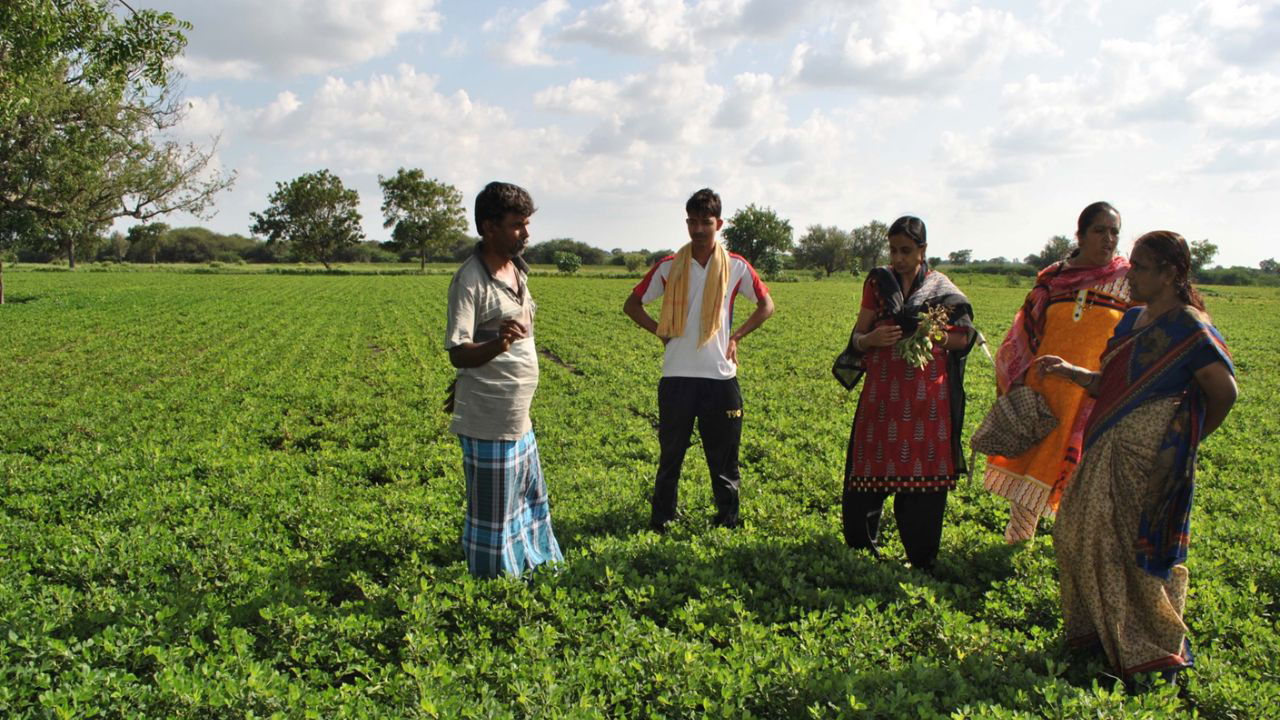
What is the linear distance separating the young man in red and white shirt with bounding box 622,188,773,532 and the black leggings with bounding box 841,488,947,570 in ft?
2.84

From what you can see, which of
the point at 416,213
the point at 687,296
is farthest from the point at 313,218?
the point at 687,296

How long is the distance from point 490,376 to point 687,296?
1.64 meters

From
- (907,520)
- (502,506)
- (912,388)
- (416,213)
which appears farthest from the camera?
(416,213)

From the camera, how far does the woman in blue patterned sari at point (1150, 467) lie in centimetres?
337

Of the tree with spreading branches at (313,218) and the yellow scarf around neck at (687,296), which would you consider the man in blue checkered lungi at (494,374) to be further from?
the tree with spreading branches at (313,218)

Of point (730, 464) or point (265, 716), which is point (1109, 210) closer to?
point (730, 464)

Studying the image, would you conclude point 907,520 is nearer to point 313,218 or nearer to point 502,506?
point 502,506

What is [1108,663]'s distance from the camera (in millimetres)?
3734

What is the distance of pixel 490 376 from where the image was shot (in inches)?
155

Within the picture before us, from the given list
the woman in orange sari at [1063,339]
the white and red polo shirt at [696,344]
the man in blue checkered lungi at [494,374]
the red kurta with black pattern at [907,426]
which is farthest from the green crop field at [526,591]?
the white and red polo shirt at [696,344]

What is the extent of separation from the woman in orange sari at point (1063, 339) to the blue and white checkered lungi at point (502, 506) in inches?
125

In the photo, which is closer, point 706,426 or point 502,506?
point 502,506

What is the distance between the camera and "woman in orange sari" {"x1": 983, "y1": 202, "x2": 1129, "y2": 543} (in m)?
4.75

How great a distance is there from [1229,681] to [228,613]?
4.88 m
